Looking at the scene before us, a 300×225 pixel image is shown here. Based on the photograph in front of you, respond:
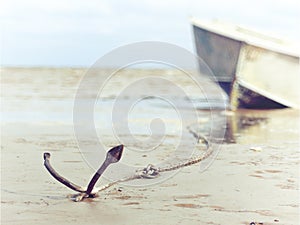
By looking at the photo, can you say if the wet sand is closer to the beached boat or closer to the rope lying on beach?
the rope lying on beach

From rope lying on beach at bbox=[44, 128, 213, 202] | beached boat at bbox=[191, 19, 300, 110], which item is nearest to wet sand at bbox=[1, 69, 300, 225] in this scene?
rope lying on beach at bbox=[44, 128, 213, 202]

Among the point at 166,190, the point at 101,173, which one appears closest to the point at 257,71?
the point at 166,190

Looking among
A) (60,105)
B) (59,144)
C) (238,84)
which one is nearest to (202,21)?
(238,84)

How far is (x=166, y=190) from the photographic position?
4.64 m

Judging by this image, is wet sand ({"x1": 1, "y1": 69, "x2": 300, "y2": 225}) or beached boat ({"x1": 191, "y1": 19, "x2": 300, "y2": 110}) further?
beached boat ({"x1": 191, "y1": 19, "x2": 300, "y2": 110})

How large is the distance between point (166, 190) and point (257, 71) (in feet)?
32.0

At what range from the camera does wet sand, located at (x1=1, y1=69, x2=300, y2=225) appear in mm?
3770

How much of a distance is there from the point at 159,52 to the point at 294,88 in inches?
343

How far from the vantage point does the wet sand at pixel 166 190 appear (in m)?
3.77

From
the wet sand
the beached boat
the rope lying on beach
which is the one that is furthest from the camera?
the beached boat

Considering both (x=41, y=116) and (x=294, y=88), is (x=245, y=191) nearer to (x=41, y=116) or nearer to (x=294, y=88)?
(x=41, y=116)

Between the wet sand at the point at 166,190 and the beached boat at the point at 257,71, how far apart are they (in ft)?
18.4

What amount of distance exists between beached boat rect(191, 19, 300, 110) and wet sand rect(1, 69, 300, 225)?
560 cm

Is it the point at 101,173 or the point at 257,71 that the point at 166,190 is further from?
the point at 257,71
